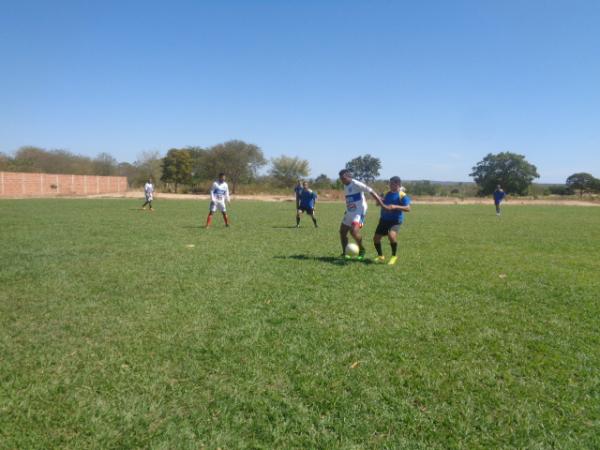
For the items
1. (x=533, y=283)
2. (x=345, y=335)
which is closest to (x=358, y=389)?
(x=345, y=335)

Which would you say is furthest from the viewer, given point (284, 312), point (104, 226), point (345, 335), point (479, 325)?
point (104, 226)

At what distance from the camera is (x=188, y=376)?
3.43 metres

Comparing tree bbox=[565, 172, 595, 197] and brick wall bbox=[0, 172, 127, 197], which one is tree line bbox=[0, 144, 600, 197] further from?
brick wall bbox=[0, 172, 127, 197]

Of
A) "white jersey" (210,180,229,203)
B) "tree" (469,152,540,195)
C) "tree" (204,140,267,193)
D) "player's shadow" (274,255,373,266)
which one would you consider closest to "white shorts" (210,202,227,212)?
"white jersey" (210,180,229,203)

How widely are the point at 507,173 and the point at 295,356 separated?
7589 centimetres

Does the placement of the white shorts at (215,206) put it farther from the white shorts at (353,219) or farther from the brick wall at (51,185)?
the brick wall at (51,185)

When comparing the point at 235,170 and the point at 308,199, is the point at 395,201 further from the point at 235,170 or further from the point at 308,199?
the point at 235,170

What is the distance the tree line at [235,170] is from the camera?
59.5 meters

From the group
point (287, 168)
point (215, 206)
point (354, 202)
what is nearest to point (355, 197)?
point (354, 202)

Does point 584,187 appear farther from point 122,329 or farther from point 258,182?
point 122,329

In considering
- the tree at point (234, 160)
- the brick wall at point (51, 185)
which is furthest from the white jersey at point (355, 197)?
the tree at point (234, 160)

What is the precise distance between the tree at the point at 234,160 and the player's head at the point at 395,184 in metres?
51.4

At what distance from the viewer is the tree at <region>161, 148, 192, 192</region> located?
5903 centimetres

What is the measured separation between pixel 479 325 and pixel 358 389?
2.27m
